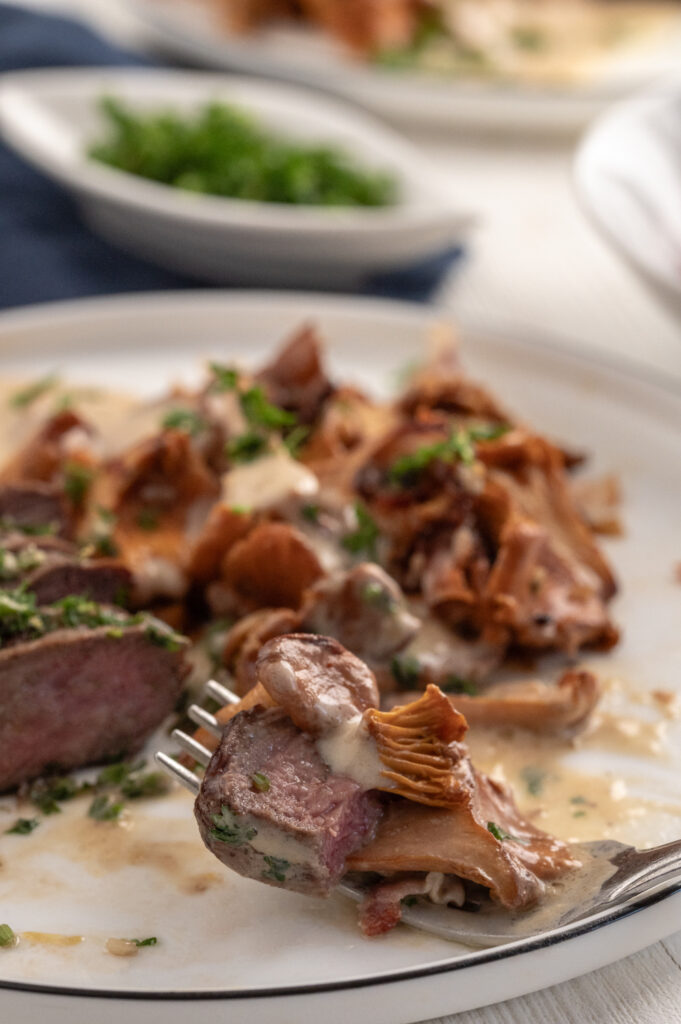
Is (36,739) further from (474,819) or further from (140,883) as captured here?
(474,819)

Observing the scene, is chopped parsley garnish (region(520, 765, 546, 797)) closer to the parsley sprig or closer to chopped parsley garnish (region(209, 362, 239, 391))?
the parsley sprig

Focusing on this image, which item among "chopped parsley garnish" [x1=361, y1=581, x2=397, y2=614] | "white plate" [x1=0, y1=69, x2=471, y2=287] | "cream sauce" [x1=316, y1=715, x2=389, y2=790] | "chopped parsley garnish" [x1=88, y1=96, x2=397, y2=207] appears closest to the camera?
"cream sauce" [x1=316, y1=715, x2=389, y2=790]

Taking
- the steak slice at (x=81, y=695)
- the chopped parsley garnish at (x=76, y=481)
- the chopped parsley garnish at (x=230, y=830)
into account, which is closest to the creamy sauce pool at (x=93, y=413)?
the chopped parsley garnish at (x=76, y=481)

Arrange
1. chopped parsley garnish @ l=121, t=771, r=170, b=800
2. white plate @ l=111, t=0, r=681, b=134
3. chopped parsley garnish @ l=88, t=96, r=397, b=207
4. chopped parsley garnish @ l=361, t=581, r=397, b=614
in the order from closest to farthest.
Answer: chopped parsley garnish @ l=121, t=771, r=170, b=800, chopped parsley garnish @ l=361, t=581, r=397, b=614, chopped parsley garnish @ l=88, t=96, r=397, b=207, white plate @ l=111, t=0, r=681, b=134

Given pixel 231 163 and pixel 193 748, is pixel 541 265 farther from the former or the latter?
pixel 193 748

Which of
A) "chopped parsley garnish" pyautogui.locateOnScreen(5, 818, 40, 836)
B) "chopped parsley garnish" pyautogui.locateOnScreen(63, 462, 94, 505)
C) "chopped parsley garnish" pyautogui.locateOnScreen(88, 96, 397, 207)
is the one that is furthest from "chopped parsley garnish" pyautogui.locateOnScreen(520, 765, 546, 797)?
"chopped parsley garnish" pyautogui.locateOnScreen(88, 96, 397, 207)
